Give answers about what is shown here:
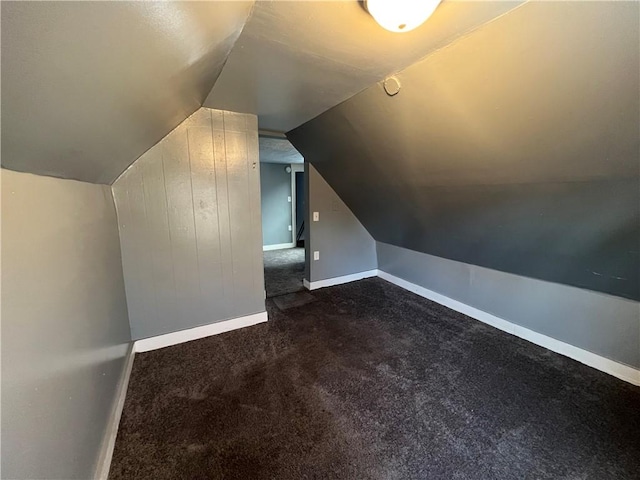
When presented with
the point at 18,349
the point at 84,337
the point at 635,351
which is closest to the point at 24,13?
the point at 18,349

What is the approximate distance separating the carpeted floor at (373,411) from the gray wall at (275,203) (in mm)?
3582

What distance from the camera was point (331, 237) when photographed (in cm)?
355

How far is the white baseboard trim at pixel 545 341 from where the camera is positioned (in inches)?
71.7

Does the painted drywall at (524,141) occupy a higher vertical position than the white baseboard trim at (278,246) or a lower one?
higher

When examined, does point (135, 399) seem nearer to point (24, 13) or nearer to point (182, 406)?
point (182, 406)

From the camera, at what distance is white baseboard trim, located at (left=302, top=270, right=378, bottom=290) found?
3.54 m

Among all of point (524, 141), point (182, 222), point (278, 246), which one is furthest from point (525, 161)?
point (278, 246)

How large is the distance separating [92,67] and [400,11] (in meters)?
0.97

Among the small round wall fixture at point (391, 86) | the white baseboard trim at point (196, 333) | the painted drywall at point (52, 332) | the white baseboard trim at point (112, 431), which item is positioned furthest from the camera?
the white baseboard trim at point (196, 333)

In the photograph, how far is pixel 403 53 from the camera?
50.6 inches

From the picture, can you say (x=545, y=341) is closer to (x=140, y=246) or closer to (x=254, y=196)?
(x=254, y=196)

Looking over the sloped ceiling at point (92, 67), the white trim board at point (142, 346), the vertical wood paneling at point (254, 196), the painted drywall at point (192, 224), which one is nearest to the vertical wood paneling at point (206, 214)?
the painted drywall at point (192, 224)

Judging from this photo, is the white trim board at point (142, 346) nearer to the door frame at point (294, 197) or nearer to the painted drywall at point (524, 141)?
the painted drywall at point (524, 141)

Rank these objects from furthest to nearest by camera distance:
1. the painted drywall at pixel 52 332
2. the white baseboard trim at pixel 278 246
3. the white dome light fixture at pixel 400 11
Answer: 1. the white baseboard trim at pixel 278 246
2. the white dome light fixture at pixel 400 11
3. the painted drywall at pixel 52 332
